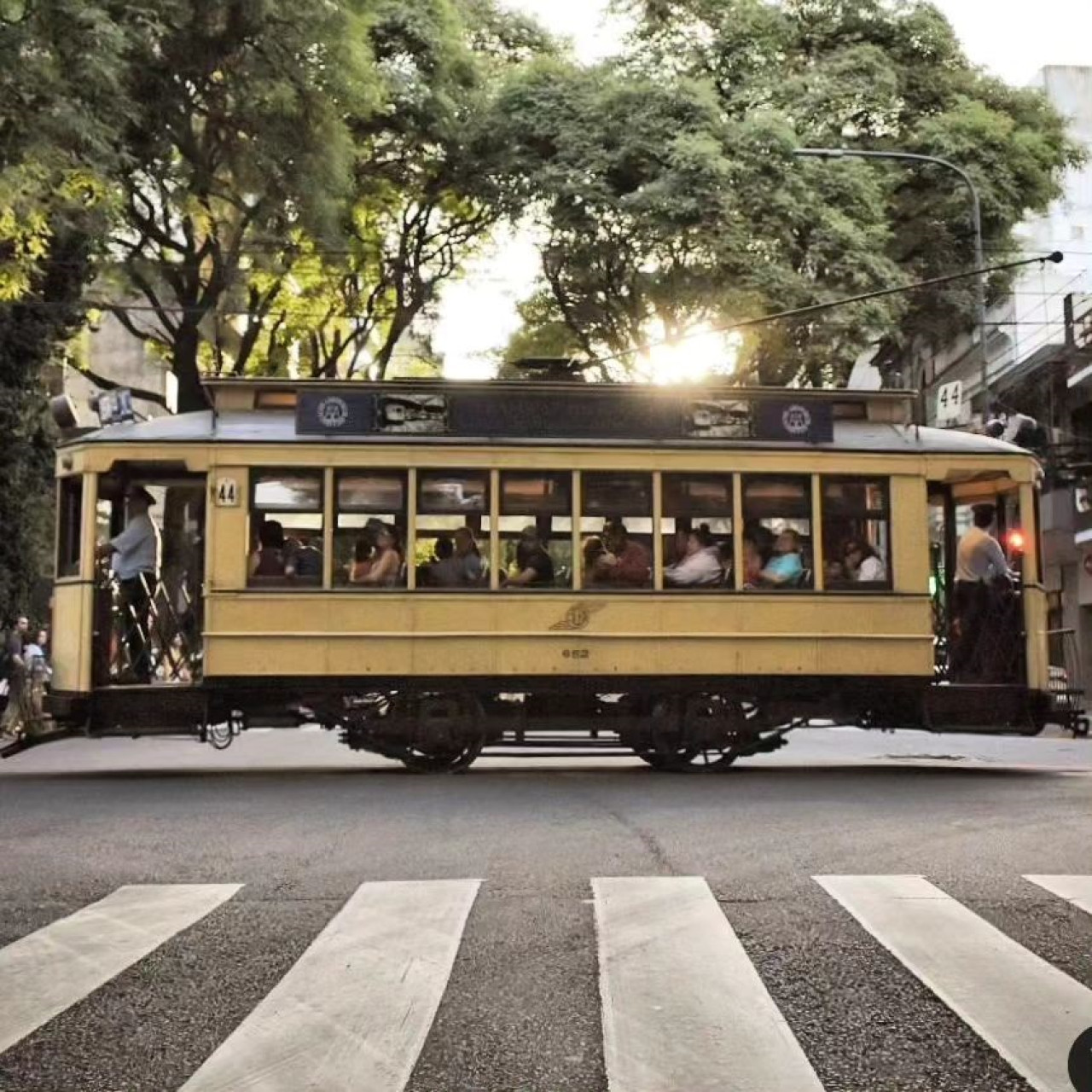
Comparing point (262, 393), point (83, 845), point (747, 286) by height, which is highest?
point (747, 286)

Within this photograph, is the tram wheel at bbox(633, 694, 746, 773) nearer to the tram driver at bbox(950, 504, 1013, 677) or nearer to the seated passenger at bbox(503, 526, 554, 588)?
the seated passenger at bbox(503, 526, 554, 588)

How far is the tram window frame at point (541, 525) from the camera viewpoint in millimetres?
12031

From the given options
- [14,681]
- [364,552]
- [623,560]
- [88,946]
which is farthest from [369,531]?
[14,681]

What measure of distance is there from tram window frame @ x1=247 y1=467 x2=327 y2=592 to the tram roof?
10.9 inches

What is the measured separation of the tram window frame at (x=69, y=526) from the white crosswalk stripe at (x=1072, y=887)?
878 cm

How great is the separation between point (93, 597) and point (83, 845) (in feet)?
14.2

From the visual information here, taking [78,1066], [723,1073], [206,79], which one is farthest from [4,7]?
[723,1073]

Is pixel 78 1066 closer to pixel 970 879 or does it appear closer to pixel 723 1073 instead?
pixel 723 1073

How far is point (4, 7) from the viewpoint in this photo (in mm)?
13125

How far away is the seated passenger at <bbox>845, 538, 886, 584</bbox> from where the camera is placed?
40.7 feet

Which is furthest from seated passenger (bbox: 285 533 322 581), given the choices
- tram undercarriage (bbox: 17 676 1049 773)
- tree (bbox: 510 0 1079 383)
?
tree (bbox: 510 0 1079 383)

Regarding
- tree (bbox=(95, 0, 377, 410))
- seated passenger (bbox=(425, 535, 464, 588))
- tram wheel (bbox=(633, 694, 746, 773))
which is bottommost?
tram wheel (bbox=(633, 694, 746, 773))

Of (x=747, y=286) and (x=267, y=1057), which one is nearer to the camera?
(x=267, y=1057)

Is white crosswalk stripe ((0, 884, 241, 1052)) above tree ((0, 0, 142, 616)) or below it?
below
